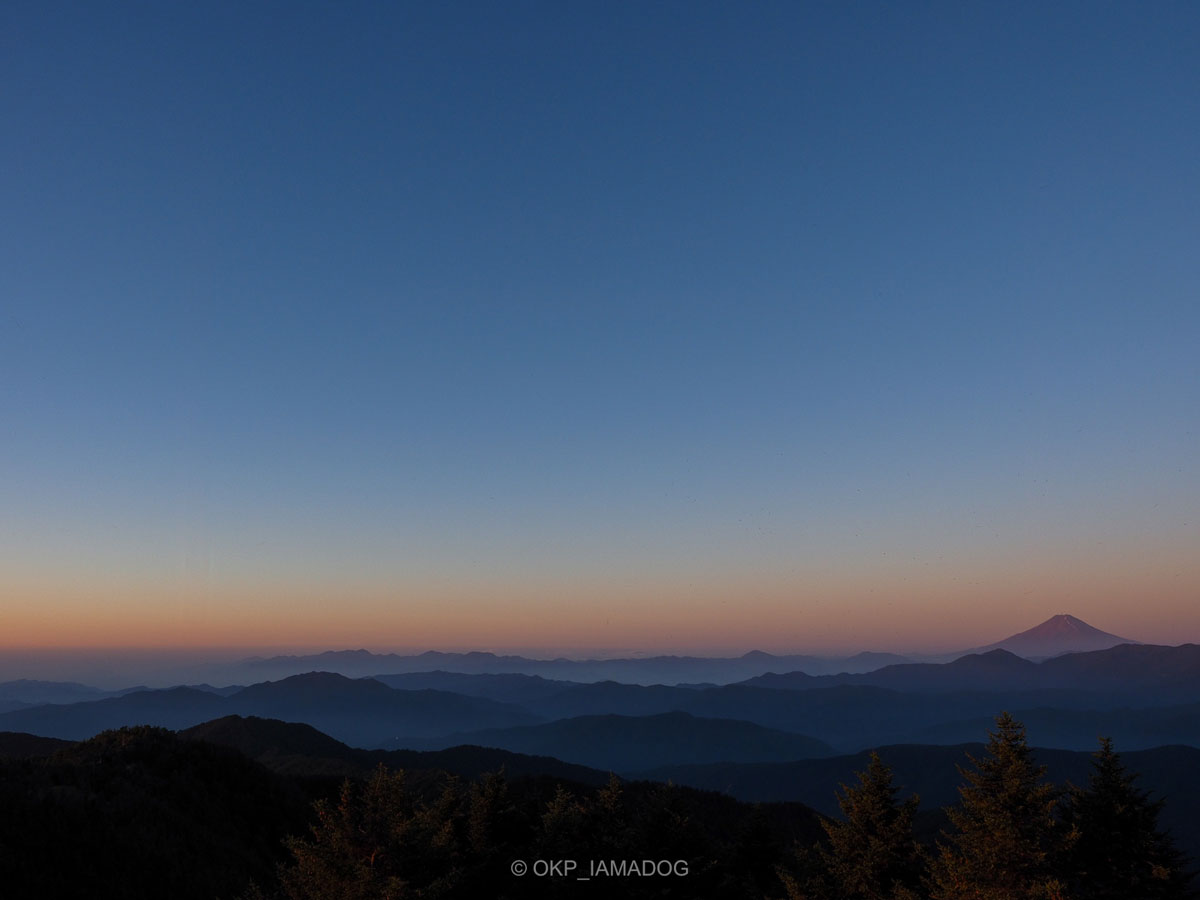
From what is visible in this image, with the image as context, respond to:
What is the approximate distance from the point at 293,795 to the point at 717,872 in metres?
40.1

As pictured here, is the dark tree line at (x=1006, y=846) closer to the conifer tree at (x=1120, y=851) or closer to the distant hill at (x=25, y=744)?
the conifer tree at (x=1120, y=851)

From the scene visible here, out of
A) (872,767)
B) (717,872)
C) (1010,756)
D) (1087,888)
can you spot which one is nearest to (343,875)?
(717,872)

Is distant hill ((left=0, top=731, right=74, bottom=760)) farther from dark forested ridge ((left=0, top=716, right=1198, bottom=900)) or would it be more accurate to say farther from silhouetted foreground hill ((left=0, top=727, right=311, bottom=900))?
dark forested ridge ((left=0, top=716, right=1198, bottom=900))

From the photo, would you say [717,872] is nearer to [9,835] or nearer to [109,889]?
[109,889]

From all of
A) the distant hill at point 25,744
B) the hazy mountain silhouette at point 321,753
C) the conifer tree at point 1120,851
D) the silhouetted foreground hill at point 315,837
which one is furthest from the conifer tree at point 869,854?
the distant hill at point 25,744

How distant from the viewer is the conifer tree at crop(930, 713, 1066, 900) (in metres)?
23.2

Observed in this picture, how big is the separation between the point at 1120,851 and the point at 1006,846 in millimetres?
9744

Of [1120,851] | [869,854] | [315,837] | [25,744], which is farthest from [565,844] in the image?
[25,744]

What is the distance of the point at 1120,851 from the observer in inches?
1125

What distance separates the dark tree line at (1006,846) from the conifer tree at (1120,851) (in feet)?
0.13

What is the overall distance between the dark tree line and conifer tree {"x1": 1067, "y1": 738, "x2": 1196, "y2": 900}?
0.13ft

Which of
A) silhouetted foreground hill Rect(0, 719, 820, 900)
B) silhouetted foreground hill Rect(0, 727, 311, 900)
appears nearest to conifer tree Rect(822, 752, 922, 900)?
silhouetted foreground hill Rect(0, 719, 820, 900)

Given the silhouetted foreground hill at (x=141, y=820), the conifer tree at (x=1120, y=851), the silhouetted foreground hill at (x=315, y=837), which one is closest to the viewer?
the silhouetted foreground hill at (x=315, y=837)

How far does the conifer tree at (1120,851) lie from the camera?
1086 inches
